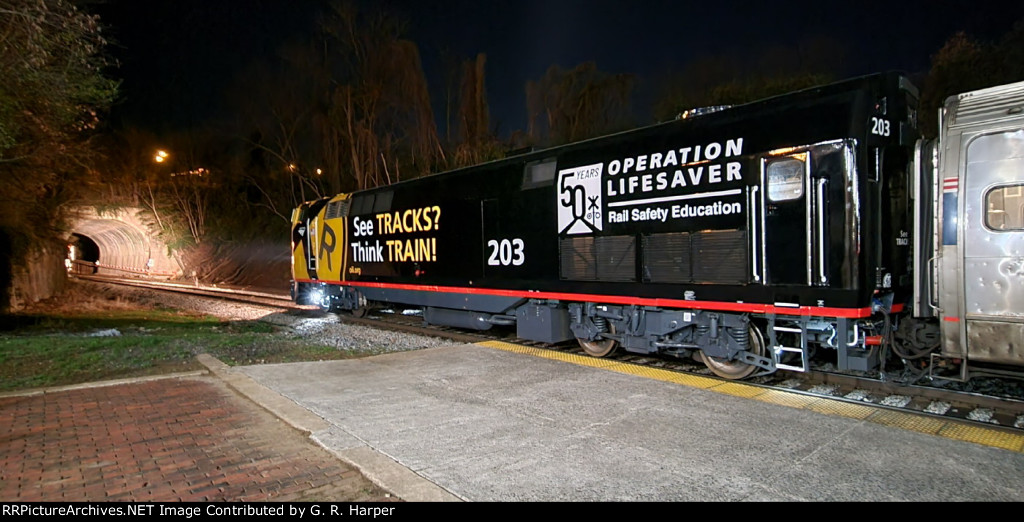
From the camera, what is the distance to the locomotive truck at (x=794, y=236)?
5.45 metres

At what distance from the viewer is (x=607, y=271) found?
8.27 m

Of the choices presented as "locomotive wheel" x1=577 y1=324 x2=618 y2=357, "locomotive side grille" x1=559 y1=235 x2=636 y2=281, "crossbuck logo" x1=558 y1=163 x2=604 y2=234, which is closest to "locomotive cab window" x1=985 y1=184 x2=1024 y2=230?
"locomotive side grille" x1=559 y1=235 x2=636 y2=281

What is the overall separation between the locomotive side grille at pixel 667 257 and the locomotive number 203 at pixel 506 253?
252cm

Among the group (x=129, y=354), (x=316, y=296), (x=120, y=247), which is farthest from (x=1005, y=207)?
(x=120, y=247)

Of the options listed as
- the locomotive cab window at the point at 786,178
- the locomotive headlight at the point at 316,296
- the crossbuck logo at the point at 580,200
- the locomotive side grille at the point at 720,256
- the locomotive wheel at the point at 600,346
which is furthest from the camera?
the locomotive headlight at the point at 316,296

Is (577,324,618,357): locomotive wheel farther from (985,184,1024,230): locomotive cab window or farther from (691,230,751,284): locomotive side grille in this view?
(985,184,1024,230): locomotive cab window

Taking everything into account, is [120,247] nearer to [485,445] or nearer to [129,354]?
[129,354]

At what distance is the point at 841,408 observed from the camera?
589 cm

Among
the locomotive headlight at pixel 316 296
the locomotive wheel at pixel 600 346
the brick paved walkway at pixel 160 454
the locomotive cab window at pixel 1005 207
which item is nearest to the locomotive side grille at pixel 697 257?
the locomotive wheel at pixel 600 346

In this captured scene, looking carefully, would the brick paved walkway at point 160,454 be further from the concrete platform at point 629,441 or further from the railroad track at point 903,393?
the railroad track at point 903,393

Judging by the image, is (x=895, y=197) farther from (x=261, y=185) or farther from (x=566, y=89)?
(x=261, y=185)

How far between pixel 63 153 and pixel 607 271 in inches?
635

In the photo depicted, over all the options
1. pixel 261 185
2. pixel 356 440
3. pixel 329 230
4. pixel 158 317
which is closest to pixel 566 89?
pixel 329 230
